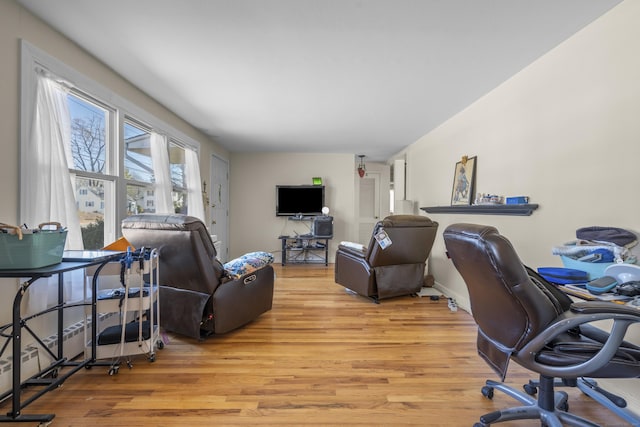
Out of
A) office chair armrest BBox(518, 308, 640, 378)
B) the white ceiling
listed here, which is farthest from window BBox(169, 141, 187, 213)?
office chair armrest BBox(518, 308, 640, 378)

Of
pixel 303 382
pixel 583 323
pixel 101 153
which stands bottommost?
pixel 303 382

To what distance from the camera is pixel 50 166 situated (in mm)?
1814

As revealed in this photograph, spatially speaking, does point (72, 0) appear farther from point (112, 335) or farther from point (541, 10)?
point (541, 10)

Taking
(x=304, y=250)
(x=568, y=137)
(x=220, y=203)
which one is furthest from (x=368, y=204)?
(x=568, y=137)

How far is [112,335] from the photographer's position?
185 cm

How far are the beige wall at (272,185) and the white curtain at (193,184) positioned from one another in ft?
5.56

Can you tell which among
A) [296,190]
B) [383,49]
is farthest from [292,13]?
[296,190]

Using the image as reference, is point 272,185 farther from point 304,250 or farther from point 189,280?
point 189,280

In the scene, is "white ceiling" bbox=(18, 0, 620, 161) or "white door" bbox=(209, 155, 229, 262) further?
"white door" bbox=(209, 155, 229, 262)

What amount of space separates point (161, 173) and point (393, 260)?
2981 millimetres

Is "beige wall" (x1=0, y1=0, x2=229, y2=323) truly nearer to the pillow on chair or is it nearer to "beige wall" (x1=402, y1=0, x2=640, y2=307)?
the pillow on chair

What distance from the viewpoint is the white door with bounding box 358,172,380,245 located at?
648cm

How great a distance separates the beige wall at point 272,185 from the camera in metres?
5.82

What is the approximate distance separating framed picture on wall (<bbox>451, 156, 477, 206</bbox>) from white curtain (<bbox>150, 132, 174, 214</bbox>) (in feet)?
11.6
